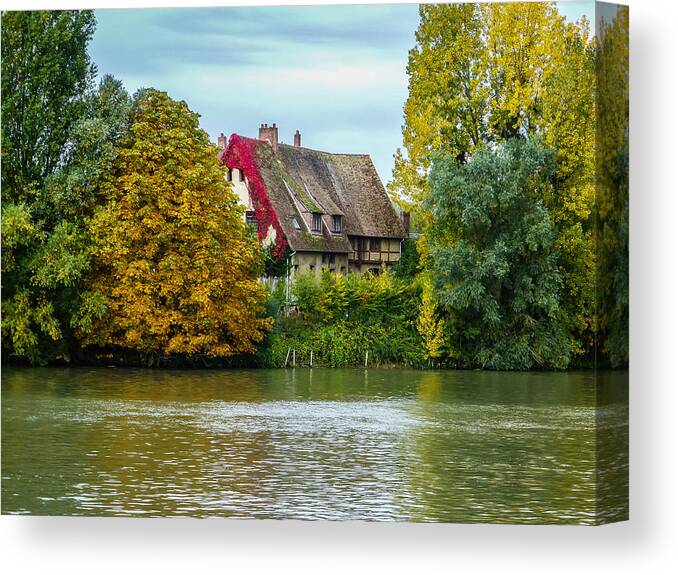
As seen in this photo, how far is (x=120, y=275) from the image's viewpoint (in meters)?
16.8

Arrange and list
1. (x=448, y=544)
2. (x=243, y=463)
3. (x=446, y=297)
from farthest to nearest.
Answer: (x=446, y=297) < (x=243, y=463) < (x=448, y=544)

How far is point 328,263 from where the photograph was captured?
1641 centimetres

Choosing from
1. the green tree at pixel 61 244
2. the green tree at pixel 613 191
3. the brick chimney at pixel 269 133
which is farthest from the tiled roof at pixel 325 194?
the green tree at pixel 613 191

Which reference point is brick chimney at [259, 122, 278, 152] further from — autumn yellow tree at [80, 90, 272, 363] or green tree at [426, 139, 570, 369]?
green tree at [426, 139, 570, 369]

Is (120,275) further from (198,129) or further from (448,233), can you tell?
(448,233)

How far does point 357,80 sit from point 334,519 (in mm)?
5036

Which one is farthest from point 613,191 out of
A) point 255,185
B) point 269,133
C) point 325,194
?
point 255,185

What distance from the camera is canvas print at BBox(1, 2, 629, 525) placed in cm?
1377

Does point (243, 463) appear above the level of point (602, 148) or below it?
below

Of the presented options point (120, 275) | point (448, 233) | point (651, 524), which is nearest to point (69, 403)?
point (120, 275)

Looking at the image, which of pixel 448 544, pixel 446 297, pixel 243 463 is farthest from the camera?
pixel 446 297

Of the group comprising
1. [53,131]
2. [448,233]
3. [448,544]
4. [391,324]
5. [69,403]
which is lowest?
[448,544]

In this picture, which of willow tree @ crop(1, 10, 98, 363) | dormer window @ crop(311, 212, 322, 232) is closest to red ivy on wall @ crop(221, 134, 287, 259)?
dormer window @ crop(311, 212, 322, 232)

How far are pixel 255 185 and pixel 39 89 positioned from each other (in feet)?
9.22
